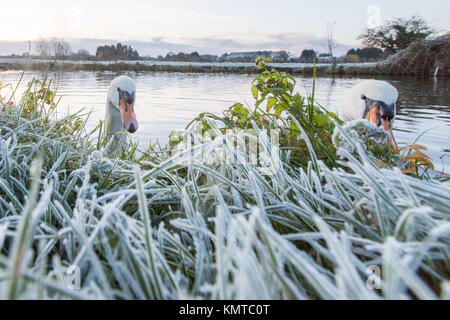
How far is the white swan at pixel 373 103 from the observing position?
9.60ft

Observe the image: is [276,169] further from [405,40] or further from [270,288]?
[405,40]

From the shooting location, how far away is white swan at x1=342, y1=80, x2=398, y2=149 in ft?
9.60

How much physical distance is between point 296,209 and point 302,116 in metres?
1.14

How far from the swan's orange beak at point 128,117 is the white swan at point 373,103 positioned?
2.53m

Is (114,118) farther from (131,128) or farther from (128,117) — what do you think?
(131,128)

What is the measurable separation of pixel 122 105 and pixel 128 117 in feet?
0.83

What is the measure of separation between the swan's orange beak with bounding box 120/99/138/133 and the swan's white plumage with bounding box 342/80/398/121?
253cm

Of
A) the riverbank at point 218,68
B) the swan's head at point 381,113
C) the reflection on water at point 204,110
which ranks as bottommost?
the reflection on water at point 204,110

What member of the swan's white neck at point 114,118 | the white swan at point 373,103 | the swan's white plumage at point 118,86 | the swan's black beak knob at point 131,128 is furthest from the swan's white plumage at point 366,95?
the swan's white neck at point 114,118

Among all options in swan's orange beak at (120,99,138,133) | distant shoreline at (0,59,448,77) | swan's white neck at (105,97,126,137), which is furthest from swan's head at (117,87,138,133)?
distant shoreline at (0,59,448,77)

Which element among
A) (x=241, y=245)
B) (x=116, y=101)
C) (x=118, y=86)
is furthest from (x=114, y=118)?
(x=241, y=245)

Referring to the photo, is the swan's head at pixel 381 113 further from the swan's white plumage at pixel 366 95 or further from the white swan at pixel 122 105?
the white swan at pixel 122 105

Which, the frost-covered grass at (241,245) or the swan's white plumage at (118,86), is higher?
the swan's white plumage at (118,86)

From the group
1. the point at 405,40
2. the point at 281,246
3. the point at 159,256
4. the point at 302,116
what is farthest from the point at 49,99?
the point at 405,40
